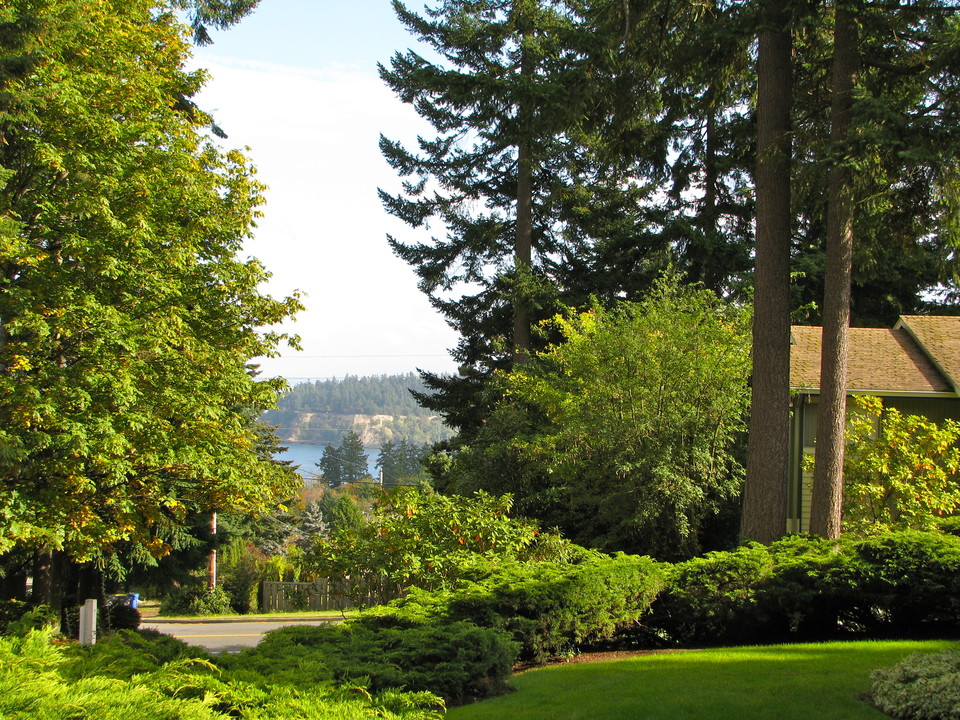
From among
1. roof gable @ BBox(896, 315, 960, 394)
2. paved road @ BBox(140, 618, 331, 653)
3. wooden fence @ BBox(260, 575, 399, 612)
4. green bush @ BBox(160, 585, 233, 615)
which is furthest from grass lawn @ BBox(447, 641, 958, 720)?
→ green bush @ BBox(160, 585, 233, 615)

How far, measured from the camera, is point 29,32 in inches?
416

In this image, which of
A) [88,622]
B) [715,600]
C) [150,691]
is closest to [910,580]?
[715,600]

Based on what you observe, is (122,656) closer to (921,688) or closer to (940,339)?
(921,688)

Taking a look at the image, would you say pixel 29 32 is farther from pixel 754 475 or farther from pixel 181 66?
pixel 754 475

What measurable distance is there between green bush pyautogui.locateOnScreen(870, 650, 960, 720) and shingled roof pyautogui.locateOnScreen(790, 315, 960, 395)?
36.2 feet

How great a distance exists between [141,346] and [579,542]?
8864 millimetres

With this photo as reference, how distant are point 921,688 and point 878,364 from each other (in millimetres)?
14241

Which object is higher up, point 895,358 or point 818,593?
point 895,358

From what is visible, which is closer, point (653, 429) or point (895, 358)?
point (653, 429)

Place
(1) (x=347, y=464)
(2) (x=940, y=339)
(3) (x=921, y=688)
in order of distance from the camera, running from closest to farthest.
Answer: (3) (x=921, y=688)
(2) (x=940, y=339)
(1) (x=347, y=464)

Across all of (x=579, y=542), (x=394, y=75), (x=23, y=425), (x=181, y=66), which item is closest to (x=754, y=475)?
(x=579, y=542)

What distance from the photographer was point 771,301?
1256 centimetres

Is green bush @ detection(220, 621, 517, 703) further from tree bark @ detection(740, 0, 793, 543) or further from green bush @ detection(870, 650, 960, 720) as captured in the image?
tree bark @ detection(740, 0, 793, 543)

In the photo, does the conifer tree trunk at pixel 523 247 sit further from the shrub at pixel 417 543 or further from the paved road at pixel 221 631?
the shrub at pixel 417 543
